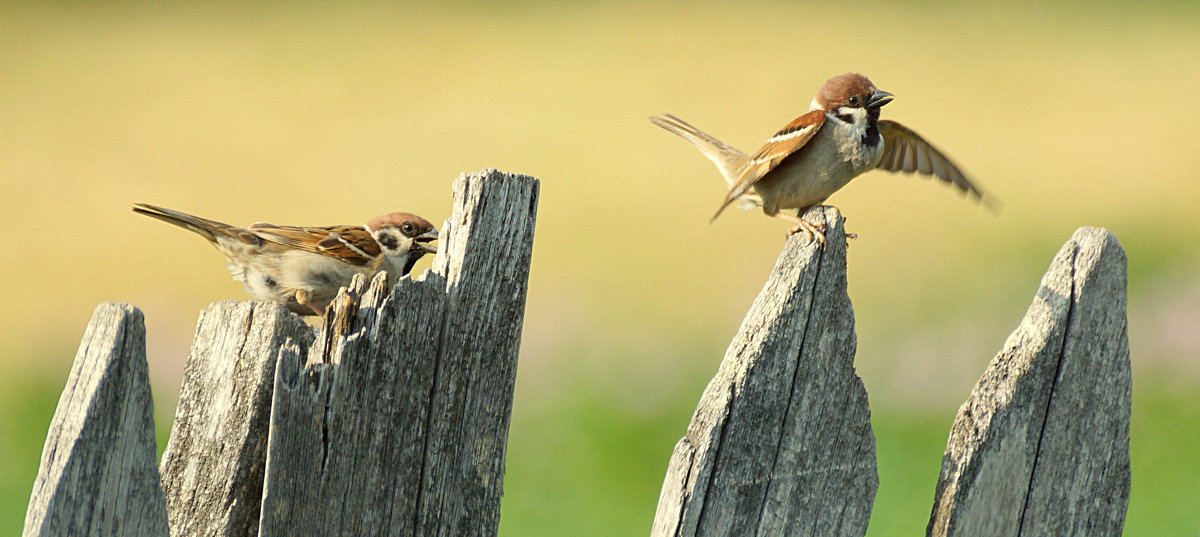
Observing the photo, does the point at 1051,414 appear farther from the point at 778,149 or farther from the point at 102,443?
the point at 102,443

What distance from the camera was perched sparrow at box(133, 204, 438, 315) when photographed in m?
3.81

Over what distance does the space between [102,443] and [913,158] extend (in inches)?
131

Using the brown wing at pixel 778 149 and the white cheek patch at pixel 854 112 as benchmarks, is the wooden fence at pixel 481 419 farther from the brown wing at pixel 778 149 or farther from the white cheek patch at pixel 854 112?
the white cheek patch at pixel 854 112

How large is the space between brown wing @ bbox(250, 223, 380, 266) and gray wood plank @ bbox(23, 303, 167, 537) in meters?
1.97

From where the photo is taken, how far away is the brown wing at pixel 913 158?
13.3ft

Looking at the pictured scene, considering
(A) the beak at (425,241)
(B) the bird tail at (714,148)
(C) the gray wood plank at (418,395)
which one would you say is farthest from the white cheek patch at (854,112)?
(C) the gray wood plank at (418,395)

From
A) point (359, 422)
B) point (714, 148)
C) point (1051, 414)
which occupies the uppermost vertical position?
point (714, 148)

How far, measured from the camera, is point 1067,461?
221 cm

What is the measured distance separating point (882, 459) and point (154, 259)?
18.6 ft

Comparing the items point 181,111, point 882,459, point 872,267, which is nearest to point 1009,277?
point 872,267

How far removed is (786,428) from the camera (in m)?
2.11

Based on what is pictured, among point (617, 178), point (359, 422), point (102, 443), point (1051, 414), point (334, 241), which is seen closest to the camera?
point (102, 443)

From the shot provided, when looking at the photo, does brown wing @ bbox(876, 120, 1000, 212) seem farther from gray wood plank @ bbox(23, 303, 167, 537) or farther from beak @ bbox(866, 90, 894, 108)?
gray wood plank @ bbox(23, 303, 167, 537)

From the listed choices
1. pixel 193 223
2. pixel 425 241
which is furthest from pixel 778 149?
pixel 193 223
